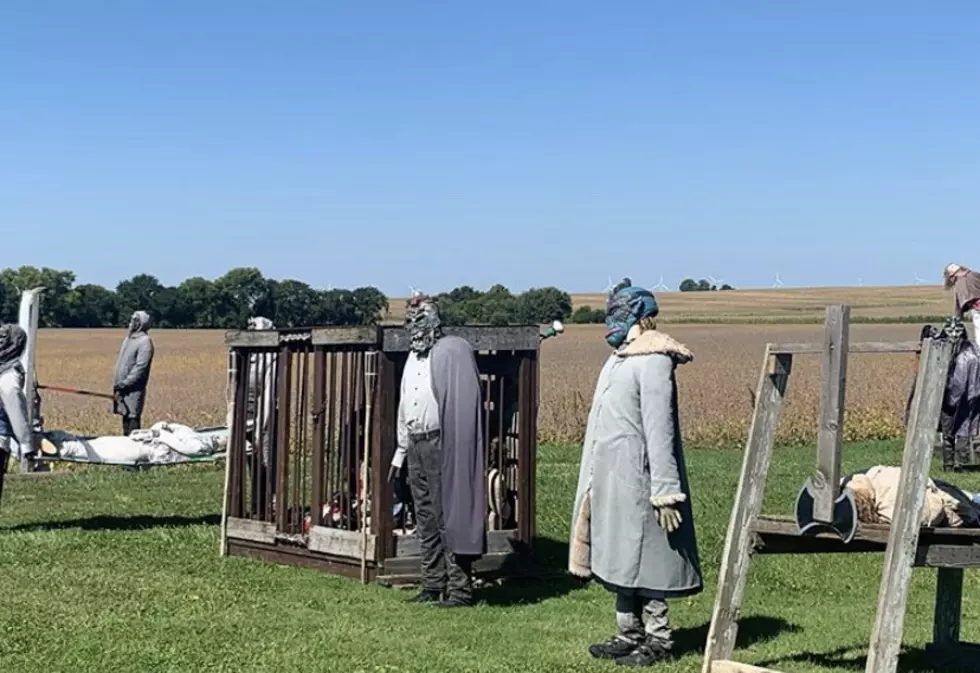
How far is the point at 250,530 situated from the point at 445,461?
267 centimetres

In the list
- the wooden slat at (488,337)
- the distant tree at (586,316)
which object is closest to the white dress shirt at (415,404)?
the wooden slat at (488,337)

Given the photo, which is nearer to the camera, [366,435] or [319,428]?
[366,435]

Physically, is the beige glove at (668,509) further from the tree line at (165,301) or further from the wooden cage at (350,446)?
the tree line at (165,301)

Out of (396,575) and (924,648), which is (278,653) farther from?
(924,648)

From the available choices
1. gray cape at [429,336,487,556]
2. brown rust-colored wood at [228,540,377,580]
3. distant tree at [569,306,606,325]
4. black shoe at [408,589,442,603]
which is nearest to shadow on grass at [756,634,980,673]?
gray cape at [429,336,487,556]

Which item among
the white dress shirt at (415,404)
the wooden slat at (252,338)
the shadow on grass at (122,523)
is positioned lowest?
the shadow on grass at (122,523)

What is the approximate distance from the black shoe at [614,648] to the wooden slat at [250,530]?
4.02 m

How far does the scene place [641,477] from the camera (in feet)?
24.5

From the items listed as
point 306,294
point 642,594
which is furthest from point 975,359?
point 306,294

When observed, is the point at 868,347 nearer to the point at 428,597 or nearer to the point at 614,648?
the point at 614,648

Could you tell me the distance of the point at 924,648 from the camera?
8.09 meters

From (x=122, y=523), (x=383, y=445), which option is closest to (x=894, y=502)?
(x=383, y=445)

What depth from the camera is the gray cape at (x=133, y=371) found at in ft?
58.1

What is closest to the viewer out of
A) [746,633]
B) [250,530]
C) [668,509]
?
[668,509]
